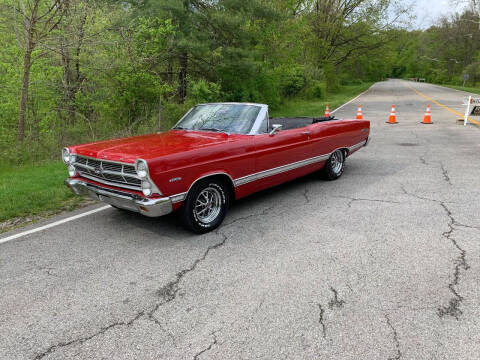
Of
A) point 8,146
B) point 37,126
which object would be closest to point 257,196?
point 8,146

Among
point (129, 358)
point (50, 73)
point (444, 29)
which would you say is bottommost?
point (129, 358)

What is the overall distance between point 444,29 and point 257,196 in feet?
276

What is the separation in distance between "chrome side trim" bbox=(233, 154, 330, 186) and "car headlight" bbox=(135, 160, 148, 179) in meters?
1.30

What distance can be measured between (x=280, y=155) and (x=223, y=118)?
1.00 m

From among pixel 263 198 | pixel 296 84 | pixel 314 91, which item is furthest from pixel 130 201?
pixel 314 91

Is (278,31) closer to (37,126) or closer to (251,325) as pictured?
(37,126)

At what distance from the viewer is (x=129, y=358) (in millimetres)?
2422

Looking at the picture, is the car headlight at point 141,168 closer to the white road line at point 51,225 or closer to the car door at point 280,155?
the car door at point 280,155

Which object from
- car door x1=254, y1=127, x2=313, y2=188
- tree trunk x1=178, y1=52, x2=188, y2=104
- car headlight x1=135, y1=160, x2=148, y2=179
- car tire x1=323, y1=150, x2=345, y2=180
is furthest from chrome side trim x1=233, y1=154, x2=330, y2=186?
tree trunk x1=178, y1=52, x2=188, y2=104

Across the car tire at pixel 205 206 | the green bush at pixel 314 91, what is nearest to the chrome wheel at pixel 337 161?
the car tire at pixel 205 206

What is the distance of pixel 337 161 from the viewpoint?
274 inches

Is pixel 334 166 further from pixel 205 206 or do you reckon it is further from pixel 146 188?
pixel 146 188

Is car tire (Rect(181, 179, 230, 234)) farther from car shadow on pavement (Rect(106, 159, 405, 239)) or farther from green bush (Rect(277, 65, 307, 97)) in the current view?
green bush (Rect(277, 65, 307, 97))

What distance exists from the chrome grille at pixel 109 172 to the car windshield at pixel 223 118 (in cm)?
158
